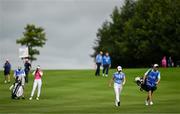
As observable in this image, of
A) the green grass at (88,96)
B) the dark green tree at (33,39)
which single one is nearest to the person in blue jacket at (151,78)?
the green grass at (88,96)

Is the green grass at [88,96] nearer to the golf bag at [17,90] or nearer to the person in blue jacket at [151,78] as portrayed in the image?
the golf bag at [17,90]

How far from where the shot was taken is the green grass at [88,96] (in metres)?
35.4

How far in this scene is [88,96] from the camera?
4706 centimetres

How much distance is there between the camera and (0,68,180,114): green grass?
1394 inches

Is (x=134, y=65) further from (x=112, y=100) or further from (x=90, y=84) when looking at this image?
(x=112, y=100)

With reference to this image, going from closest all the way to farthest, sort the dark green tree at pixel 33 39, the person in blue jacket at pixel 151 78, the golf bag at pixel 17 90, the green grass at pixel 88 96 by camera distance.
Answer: the green grass at pixel 88 96
the person in blue jacket at pixel 151 78
the golf bag at pixel 17 90
the dark green tree at pixel 33 39

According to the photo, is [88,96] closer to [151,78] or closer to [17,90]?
[17,90]

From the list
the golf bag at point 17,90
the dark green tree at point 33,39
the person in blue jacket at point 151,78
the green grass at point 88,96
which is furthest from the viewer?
the dark green tree at point 33,39

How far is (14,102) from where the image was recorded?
1686 inches

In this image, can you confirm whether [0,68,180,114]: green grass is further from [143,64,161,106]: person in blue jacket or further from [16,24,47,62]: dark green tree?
[16,24,47,62]: dark green tree

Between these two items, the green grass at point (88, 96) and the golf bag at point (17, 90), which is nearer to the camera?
the green grass at point (88, 96)

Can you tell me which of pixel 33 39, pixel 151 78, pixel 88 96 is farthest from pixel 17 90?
pixel 33 39

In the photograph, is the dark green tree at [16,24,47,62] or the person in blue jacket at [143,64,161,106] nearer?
the person in blue jacket at [143,64,161,106]

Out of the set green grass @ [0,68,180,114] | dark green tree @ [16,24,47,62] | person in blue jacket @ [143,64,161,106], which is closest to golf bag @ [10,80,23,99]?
green grass @ [0,68,180,114]
